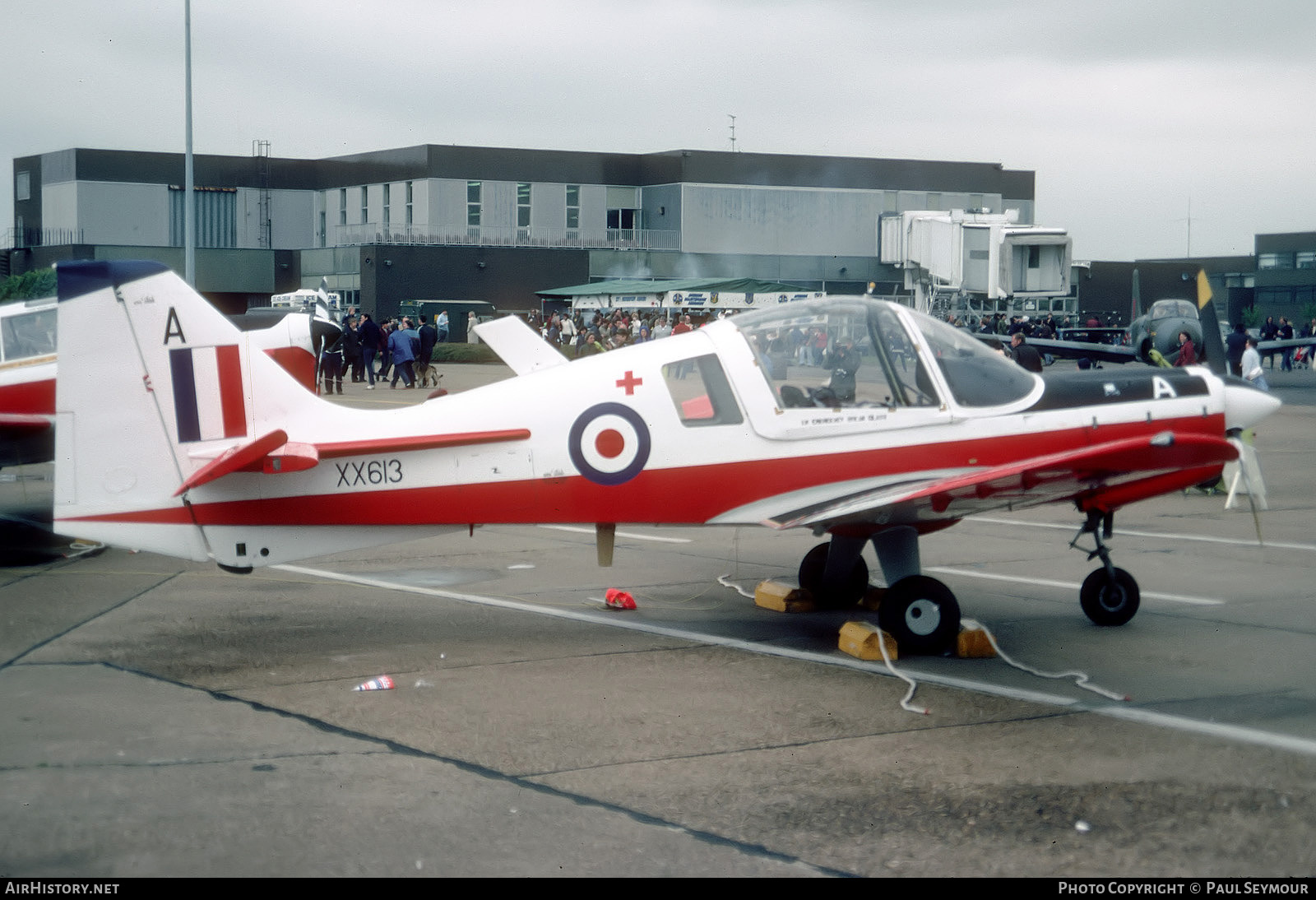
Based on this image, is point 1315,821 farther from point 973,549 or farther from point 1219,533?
point 1219,533

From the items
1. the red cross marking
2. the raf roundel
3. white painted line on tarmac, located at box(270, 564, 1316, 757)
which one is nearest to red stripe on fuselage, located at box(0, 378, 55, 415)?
white painted line on tarmac, located at box(270, 564, 1316, 757)

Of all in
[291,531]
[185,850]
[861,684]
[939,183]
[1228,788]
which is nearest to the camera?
[185,850]

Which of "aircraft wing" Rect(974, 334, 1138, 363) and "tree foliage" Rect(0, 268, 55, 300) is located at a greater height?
"tree foliage" Rect(0, 268, 55, 300)

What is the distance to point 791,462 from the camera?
8008 mm

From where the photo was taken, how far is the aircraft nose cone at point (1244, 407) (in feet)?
26.9

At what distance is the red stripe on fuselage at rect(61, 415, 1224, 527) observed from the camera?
7.87 m

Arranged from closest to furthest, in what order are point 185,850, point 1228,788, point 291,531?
point 185,850 → point 1228,788 → point 291,531

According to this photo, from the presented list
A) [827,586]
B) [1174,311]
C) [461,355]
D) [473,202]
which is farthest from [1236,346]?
[473,202]

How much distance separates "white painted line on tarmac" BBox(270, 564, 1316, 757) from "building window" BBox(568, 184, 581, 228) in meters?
53.4

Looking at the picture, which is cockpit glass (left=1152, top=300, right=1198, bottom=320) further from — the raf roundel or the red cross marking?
the raf roundel

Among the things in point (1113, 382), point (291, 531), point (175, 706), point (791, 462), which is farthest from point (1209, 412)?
point (175, 706)

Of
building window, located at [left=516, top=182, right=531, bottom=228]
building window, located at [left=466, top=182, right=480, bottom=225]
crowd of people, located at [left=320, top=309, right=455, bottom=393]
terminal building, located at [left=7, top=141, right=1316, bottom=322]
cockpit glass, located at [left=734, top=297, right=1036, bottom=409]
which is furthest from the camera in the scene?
building window, located at [left=516, top=182, right=531, bottom=228]
